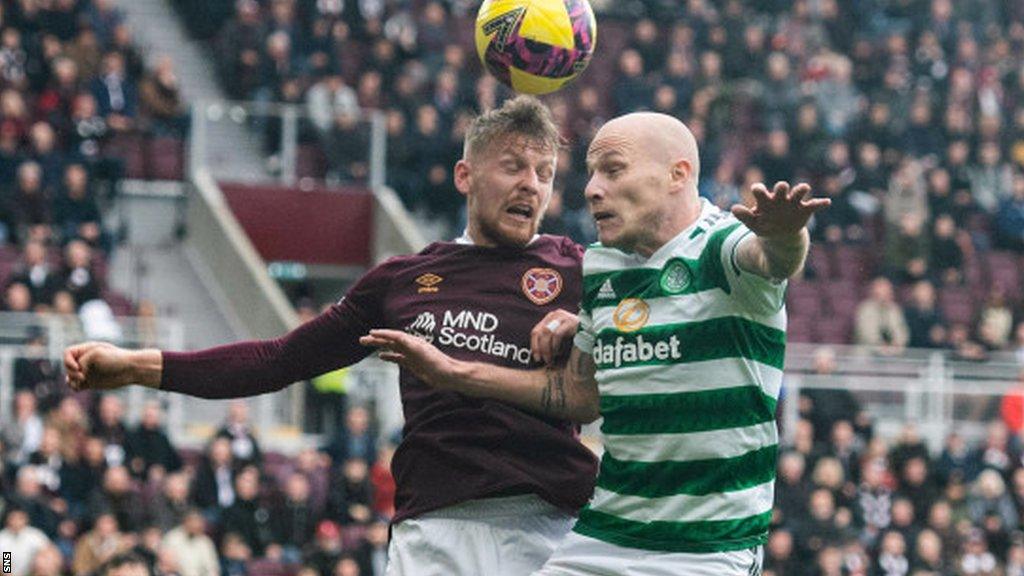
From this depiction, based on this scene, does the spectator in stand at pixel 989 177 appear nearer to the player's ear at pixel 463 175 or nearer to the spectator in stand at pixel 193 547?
the spectator in stand at pixel 193 547

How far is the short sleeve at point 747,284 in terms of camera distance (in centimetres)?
549

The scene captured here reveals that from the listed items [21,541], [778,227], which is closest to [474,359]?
[778,227]

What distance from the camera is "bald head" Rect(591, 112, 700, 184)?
227 inches

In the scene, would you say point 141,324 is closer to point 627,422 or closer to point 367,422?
point 367,422

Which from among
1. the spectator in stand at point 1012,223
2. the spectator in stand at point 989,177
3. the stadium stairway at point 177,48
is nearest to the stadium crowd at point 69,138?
the stadium stairway at point 177,48

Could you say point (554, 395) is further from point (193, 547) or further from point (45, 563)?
point (193, 547)

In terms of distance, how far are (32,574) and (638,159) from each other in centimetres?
895

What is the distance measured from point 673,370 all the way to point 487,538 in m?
0.88

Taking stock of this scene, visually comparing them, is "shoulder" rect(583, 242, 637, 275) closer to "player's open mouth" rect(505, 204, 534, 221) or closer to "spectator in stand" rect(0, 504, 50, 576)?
"player's open mouth" rect(505, 204, 534, 221)

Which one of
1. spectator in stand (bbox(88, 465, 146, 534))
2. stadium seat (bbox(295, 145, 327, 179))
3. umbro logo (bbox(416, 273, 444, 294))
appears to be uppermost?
umbro logo (bbox(416, 273, 444, 294))

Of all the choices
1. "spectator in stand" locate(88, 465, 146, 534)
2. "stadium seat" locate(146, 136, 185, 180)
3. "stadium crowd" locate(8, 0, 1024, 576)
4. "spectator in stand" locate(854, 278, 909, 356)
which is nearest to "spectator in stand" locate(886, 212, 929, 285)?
"stadium crowd" locate(8, 0, 1024, 576)

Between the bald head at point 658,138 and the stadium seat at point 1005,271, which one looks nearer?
the bald head at point 658,138

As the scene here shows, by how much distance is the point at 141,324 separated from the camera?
55.8ft

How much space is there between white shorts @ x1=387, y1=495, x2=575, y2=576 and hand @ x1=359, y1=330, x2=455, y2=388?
44cm
